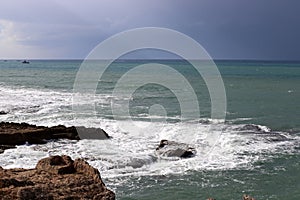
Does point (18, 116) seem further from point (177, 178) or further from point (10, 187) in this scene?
point (10, 187)

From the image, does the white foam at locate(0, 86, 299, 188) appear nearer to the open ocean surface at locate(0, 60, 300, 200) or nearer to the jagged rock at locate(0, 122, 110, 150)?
the open ocean surface at locate(0, 60, 300, 200)

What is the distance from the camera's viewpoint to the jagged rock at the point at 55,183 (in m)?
9.98

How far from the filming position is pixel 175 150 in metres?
19.3

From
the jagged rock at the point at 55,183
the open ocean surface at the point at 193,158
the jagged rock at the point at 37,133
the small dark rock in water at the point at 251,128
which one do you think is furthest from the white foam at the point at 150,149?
the jagged rock at the point at 55,183

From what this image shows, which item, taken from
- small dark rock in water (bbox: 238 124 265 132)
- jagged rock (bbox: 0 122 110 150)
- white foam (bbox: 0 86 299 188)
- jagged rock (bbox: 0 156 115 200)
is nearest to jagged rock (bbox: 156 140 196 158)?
white foam (bbox: 0 86 299 188)

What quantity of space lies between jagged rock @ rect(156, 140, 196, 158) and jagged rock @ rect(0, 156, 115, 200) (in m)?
7.58

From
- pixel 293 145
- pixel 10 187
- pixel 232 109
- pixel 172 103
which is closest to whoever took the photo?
pixel 10 187

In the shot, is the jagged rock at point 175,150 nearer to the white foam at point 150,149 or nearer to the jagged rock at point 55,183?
the white foam at point 150,149

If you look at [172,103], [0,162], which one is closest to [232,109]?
[172,103]

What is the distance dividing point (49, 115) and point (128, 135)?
9.65 m

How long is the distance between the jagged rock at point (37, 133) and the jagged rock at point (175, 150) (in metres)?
4.65

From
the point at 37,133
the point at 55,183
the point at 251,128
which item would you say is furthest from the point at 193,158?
the point at 55,183

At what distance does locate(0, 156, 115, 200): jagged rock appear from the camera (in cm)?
998

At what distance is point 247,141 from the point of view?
22734 millimetres
